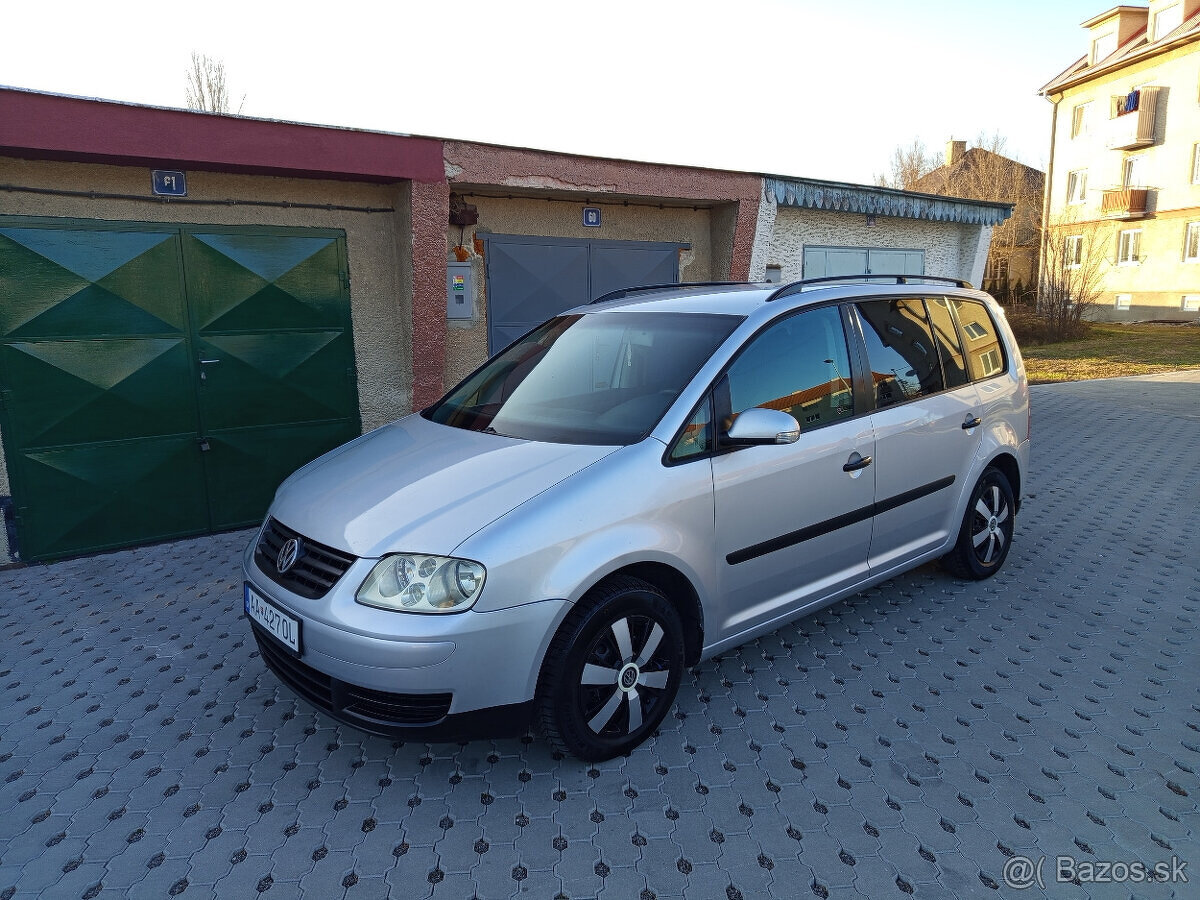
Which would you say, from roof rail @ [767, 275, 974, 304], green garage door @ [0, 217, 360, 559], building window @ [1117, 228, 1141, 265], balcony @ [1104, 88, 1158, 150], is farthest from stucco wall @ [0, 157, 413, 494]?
building window @ [1117, 228, 1141, 265]

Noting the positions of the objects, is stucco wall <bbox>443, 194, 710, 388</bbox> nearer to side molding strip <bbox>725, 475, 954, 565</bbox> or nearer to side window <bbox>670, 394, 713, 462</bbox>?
side window <bbox>670, 394, 713, 462</bbox>

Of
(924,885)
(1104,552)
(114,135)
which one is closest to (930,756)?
(924,885)

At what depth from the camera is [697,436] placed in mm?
3170

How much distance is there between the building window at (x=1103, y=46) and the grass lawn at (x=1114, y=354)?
12732 mm

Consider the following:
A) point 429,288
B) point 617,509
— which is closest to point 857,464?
point 617,509

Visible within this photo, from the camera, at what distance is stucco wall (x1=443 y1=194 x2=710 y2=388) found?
22.8ft

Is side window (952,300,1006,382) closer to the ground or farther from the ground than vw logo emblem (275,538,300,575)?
farther from the ground

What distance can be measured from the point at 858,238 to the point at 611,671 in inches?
324

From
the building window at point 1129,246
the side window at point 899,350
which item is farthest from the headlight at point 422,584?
the building window at point 1129,246

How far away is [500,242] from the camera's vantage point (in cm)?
702

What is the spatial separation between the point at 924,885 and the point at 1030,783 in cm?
78

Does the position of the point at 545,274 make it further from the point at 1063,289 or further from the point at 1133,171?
the point at 1133,171

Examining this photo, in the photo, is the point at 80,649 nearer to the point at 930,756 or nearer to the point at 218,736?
the point at 218,736

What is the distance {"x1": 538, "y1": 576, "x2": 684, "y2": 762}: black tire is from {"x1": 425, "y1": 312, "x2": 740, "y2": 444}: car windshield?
2.16ft
